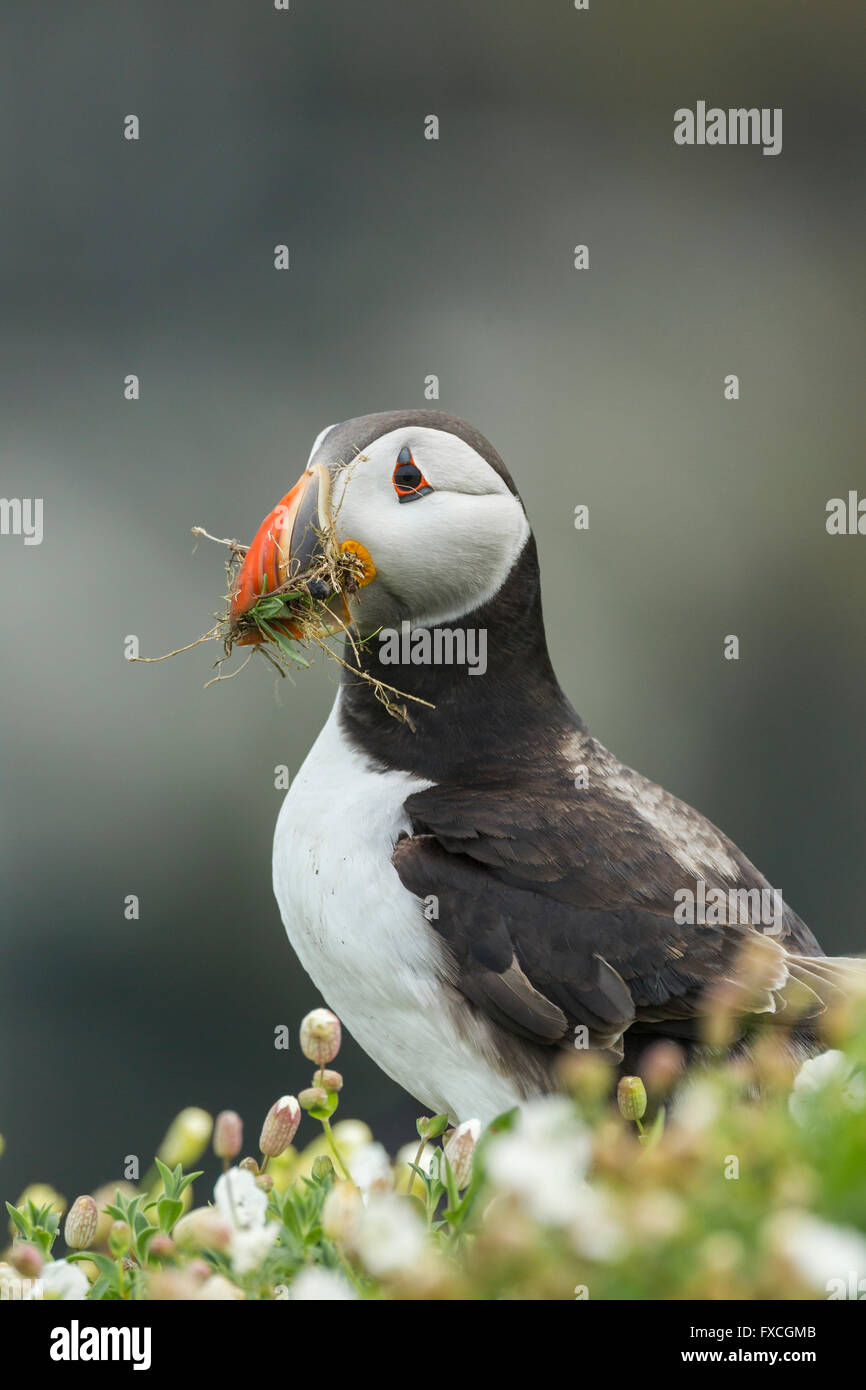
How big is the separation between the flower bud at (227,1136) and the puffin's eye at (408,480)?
1.33 metres

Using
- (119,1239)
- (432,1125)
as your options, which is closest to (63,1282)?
(119,1239)

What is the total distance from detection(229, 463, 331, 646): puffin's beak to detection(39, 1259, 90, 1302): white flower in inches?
52.4

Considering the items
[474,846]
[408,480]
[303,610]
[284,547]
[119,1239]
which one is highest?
[408,480]

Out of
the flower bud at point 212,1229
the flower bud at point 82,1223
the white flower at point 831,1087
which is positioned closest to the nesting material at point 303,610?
the flower bud at point 82,1223

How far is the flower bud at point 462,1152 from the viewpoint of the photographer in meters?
1.23

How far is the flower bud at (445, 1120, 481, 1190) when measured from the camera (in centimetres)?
123

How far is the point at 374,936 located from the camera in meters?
2.34

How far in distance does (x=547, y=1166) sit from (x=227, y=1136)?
610 millimetres

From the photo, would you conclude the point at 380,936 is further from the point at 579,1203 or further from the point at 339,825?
the point at 579,1203

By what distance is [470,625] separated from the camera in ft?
8.56

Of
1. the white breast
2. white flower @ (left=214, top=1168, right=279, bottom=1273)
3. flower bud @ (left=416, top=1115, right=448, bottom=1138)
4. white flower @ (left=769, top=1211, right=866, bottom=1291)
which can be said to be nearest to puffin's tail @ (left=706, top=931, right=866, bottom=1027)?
the white breast

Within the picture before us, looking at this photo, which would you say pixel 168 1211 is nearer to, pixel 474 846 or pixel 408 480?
pixel 474 846

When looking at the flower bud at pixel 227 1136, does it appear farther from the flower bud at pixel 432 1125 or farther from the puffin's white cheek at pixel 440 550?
the puffin's white cheek at pixel 440 550
